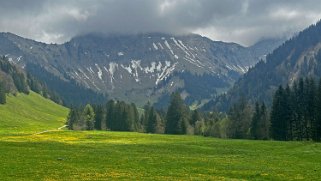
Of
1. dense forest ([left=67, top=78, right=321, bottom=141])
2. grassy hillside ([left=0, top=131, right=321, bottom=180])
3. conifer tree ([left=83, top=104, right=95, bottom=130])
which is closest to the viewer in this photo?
grassy hillside ([left=0, top=131, right=321, bottom=180])

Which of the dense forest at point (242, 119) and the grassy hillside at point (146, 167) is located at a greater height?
the dense forest at point (242, 119)

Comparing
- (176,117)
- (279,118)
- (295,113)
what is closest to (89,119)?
(176,117)

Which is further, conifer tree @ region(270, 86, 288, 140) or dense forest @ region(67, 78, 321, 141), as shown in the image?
conifer tree @ region(270, 86, 288, 140)

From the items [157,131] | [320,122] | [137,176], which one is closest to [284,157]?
[137,176]

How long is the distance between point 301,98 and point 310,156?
6355 cm

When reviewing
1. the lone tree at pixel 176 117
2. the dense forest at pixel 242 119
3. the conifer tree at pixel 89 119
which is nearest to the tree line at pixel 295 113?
the dense forest at pixel 242 119

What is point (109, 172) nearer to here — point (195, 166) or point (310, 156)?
point (195, 166)

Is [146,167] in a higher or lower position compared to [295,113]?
lower

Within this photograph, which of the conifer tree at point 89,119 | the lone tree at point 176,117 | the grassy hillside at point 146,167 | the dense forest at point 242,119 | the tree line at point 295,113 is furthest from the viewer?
the conifer tree at point 89,119

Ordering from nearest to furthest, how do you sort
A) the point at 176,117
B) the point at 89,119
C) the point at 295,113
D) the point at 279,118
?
the point at 295,113, the point at 279,118, the point at 176,117, the point at 89,119

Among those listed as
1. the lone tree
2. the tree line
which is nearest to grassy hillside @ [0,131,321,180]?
the tree line

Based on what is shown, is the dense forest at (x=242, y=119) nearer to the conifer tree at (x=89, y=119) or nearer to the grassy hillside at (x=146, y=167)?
the conifer tree at (x=89, y=119)

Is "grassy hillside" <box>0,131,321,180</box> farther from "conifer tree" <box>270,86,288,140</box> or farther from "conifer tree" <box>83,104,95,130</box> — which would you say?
"conifer tree" <box>83,104,95,130</box>

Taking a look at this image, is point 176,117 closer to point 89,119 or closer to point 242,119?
point 242,119
